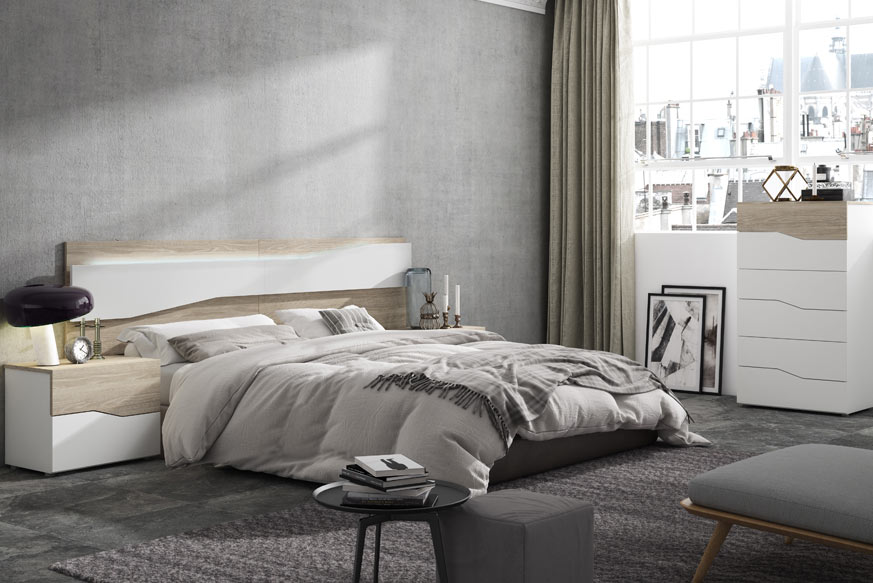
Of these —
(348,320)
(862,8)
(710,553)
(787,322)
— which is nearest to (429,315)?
(348,320)

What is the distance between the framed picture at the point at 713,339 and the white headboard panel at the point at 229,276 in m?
2.01

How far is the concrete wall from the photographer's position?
6.84 meters

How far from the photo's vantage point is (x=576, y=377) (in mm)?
4609

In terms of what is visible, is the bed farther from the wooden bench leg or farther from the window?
the window

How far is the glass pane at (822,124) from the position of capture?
6.59m

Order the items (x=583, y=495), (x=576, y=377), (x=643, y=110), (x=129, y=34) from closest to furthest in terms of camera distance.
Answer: (x=583, y=495) < (x=576, y=377) < (x=129, y=34) < (x=643, y=110)

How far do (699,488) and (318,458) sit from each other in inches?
68.0

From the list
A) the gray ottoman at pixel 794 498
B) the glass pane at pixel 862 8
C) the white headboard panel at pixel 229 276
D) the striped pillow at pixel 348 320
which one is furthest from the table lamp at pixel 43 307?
the glass pane at pixel 862 8

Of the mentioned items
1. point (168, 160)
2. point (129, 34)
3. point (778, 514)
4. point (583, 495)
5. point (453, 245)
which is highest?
point (129, 34)

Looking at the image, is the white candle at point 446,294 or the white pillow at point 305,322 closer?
the white pillow at point 305,322

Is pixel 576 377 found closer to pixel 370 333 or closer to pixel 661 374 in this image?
pixel 370 333

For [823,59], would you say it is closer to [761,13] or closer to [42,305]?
[761,13]

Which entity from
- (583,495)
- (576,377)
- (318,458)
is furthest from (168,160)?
(583,495)

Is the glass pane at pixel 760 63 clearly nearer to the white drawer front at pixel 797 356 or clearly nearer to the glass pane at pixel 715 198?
Answer: the glass pane at pixel 715 198
